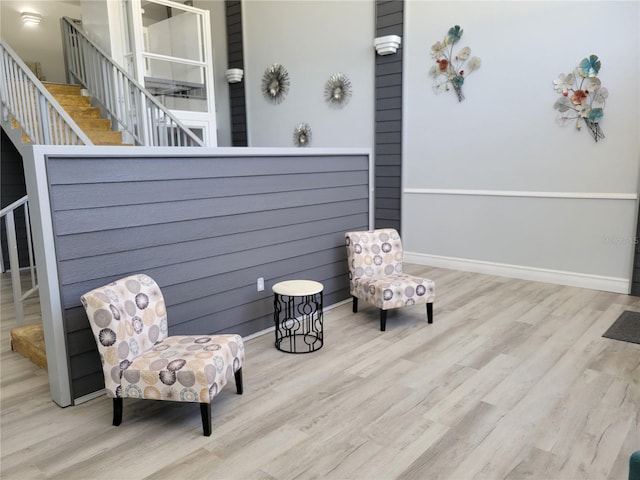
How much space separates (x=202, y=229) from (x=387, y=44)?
3.75 m

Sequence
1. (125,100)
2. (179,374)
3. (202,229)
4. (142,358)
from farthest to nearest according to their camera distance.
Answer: (125,100) < (202,229) < (142,358) < (179,374)

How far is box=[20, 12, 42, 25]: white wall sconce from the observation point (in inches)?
338

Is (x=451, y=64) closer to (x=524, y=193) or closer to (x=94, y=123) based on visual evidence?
(x=524, y=193)

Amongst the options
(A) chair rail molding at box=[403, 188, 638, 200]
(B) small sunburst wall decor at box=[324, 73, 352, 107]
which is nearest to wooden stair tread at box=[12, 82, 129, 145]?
(B) small sunburst wall decor at box=[324, 73, 352, 107]

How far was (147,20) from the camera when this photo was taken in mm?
6055

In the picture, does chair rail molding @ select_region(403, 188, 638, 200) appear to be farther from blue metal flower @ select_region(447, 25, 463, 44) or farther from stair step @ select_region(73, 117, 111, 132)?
stair step @ select_region(73, 117, 111, 132)

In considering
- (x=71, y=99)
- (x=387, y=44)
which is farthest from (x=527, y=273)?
(x=71, y=99)

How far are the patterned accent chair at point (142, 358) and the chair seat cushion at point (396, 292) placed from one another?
149cm

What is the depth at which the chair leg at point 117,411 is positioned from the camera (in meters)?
2.39

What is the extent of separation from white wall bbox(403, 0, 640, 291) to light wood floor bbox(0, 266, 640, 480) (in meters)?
1.46

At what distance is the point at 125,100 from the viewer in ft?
19.7

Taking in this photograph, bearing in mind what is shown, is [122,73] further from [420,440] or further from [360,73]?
Result: [420,440]

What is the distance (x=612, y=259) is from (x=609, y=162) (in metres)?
0.92

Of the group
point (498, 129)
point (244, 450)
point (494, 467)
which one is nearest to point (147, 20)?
point (498, 129)
